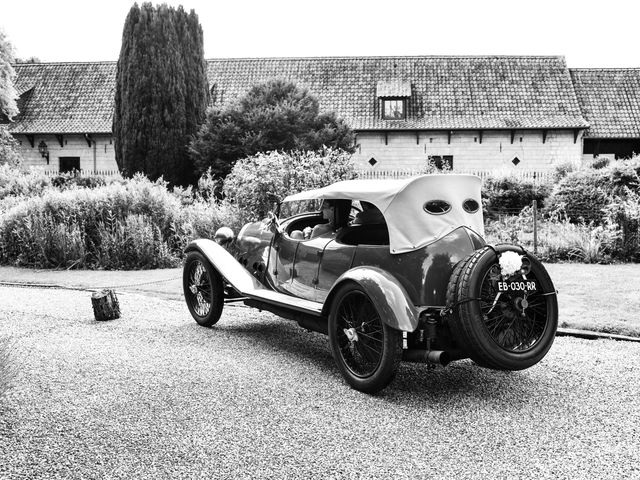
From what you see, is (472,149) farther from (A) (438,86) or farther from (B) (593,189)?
(B) (593,189)

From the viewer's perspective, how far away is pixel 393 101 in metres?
30.4

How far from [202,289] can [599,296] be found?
484 centimetres

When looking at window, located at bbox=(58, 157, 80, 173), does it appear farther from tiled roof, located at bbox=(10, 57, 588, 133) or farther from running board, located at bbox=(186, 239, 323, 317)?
running board, located at bbox=(186, 239, 323, 317)

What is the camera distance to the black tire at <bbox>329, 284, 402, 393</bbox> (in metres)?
4.28

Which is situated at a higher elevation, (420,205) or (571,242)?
(420,205)

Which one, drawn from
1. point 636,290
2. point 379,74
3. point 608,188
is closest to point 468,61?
point 379,74

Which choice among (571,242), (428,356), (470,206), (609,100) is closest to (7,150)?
(571,242)

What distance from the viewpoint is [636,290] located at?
27.5 ft

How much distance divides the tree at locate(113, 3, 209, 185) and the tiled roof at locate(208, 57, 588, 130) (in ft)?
12.1

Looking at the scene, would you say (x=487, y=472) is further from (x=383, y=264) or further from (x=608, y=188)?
(x=608, y=188)

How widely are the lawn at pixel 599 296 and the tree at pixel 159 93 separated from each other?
17.4 metres

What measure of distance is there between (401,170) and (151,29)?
12.4 m

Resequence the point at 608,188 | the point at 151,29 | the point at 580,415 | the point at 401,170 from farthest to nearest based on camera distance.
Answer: the point at 401,170 < the point at 151,29 < the point at 608,188 < the point at 580,415

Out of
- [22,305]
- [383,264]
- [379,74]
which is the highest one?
[379,74]
